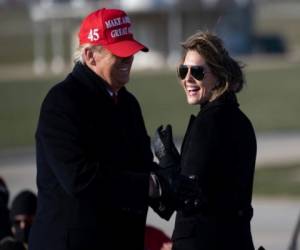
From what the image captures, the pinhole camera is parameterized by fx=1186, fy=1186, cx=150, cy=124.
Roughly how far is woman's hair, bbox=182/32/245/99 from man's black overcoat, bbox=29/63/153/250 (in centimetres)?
46

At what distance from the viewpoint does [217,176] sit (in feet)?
15.4

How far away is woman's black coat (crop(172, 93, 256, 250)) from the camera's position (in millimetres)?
4660

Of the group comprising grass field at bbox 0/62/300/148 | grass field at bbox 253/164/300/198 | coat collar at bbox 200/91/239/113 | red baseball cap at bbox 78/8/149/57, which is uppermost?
red baseball cap at bbox 78/8/149/57

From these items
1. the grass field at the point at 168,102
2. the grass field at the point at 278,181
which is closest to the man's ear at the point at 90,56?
the grass field at the point at 278,181

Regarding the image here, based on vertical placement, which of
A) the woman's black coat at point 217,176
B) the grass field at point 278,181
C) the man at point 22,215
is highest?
the woman's black coat at point 217,176

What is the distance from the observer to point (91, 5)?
75.7 m

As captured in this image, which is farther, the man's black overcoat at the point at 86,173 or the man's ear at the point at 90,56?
the man's ear at the point at 90,56

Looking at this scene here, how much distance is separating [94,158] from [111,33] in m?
0.49

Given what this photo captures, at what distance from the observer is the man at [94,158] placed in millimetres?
4309

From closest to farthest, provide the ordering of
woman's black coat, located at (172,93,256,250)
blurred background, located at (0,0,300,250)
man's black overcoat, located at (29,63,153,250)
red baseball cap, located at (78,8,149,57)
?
1. man's black overcoat, located at (29,63,153,250)
2. red baseball cap, located at (78,8,149,57)
3. woman's black coat, located at (172,93,256,250)
4. blurred background, located at (0,0,300,250)

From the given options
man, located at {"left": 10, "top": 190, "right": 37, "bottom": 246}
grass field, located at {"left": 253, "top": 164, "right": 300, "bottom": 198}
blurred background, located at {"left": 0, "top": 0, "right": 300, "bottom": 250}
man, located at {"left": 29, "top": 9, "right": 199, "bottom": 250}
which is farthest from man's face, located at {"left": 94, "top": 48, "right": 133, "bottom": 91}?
grass field, located at {"left": 253, "top": 164, "right": 300, "bottom": 198}

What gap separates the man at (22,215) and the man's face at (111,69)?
3.26 meters

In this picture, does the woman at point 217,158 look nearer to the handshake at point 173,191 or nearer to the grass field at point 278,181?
the handshake at point 173,191

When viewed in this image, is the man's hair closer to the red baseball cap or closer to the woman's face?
the red baseball cap
